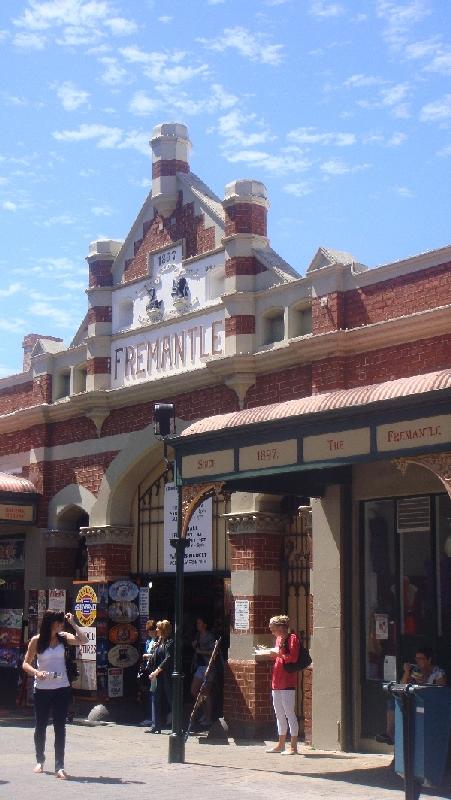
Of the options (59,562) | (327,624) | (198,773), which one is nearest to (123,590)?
(59,562)

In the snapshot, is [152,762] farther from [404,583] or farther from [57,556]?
[57,556]

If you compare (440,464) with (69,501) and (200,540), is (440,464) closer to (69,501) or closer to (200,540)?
(200,540)

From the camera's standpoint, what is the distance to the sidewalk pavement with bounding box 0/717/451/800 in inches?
397

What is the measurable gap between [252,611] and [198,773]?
3.69 m

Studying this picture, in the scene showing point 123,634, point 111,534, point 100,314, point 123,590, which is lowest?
point 123,634

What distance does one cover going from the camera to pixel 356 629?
43.2 feet

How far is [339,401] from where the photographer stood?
11281mm

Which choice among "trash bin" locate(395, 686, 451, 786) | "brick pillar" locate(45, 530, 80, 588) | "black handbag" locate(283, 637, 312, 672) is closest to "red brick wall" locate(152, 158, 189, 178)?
"brick pillar" locate(45, 530, 80, 588)

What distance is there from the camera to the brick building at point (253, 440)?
39.4 ft

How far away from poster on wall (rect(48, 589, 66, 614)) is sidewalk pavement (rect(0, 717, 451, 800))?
384 cm

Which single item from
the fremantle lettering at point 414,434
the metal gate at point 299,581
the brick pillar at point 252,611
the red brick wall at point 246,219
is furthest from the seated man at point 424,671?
the red brick wall at point 246,219

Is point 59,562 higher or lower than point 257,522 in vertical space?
lower

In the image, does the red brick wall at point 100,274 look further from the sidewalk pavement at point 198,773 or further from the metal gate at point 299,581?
the sidewalk pavement at point 198,773

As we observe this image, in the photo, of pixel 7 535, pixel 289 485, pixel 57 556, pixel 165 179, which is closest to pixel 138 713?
pixel 57 556
